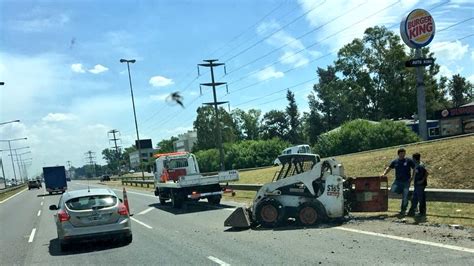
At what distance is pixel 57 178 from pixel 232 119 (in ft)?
286

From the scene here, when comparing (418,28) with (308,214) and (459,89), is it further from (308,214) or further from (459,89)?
(459,89)

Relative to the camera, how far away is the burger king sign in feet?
120

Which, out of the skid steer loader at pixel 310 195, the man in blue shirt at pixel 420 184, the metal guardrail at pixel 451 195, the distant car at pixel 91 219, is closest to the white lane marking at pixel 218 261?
the distant car at pixel 91 219

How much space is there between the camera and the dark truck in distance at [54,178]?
51.7 metres

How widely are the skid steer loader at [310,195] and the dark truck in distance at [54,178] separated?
42.1 meters

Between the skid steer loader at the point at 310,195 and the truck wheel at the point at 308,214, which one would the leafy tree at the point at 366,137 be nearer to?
the skid steer loader at the point at 310,195

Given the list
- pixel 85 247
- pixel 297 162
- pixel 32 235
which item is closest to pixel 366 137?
pixel 297 162

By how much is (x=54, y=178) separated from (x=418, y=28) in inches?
1460

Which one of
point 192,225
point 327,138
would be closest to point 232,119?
point 327,138

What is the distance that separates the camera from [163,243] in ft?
39.6

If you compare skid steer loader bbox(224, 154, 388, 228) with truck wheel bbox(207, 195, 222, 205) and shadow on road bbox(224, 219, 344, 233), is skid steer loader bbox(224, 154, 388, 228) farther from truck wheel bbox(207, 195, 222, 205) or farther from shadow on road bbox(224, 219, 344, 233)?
truck wheel bbox(207, 195, 222, 205)

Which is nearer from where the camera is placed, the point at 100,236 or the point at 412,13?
the point at 100,236

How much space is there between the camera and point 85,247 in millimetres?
12398

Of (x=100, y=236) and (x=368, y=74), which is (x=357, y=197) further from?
(x=368, y=74)
